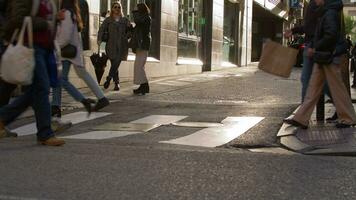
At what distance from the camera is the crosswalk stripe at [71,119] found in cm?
798

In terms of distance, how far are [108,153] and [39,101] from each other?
0.92 metres

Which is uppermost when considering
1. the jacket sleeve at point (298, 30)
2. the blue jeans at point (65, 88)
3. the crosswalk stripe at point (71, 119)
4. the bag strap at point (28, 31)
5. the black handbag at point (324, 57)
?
the jacket sleeve at point (298, 30)

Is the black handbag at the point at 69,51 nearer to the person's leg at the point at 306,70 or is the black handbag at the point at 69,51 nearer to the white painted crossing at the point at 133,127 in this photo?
the white painted crossing at the point at 133,127

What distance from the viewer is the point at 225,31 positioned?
90.0ft

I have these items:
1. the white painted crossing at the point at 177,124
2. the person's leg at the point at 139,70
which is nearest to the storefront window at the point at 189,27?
the person's leg at the point at 139,70

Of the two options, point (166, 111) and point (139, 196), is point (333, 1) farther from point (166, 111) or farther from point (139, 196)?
point (139, 196)

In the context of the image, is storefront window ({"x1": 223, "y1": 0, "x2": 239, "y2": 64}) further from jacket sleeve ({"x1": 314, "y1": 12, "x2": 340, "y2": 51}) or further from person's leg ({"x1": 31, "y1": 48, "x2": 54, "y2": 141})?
person's leg ({"x1": 31, "y1": 48, "x2": 54, "y2": 141})

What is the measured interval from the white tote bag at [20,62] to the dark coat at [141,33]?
21.7 ft

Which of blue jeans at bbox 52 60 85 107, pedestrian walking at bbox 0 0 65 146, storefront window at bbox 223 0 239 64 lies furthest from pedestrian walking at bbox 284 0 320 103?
storefront window at bbox 223 0 239 64

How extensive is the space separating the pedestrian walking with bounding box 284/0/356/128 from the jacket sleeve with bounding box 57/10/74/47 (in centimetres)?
308

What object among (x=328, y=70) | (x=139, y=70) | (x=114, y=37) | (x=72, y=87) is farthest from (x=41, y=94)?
(x=114, y=37)

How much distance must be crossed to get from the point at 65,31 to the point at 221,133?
7.83 ft

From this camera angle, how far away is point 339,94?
8.12m

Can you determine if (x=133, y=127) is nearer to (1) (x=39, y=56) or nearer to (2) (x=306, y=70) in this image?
(1) (x=39, y=56)
